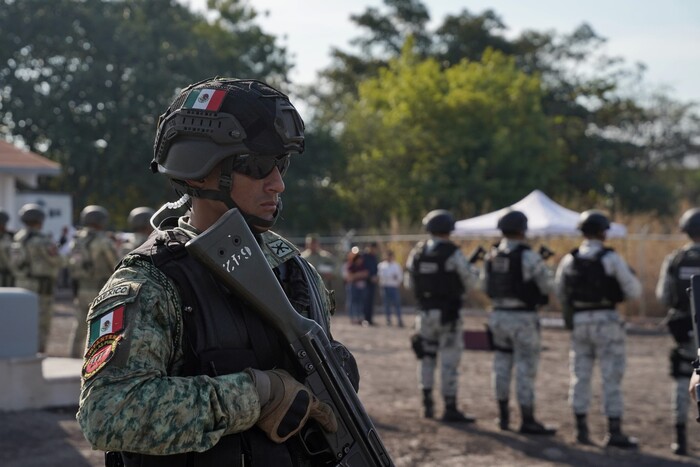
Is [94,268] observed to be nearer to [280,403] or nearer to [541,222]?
[280,403]

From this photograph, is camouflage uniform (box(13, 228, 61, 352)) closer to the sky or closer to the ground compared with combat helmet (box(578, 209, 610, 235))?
closer to the ground

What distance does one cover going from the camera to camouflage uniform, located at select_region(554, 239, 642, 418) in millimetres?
8289

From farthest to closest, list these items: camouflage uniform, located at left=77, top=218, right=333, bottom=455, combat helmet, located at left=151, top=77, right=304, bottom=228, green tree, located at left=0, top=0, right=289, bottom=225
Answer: green tree, located at left=0, top=0, right=289, bottom=225 < combat helmet, located at left=151, top=77, right=304, bottom=228 < camouflage uniform, located at left=77, top=218, right=333, bottom=455

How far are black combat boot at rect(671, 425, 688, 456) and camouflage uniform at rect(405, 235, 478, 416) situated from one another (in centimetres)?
210

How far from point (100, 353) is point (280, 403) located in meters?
0.45

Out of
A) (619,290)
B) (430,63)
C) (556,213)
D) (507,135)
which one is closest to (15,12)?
(430,63)

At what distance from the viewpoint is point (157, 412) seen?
2281mm

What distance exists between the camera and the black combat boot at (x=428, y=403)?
30.7 ft

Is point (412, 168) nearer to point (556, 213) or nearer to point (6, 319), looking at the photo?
point (556, 213)

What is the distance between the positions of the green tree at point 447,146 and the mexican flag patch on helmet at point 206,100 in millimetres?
35814

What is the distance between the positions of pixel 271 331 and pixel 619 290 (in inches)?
249

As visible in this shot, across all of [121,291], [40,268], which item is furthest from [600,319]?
[40,268]

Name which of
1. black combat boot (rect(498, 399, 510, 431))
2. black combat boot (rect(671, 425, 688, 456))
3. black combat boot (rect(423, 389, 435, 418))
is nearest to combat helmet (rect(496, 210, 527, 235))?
black combat boot (rect(498, 399, 510, 431))

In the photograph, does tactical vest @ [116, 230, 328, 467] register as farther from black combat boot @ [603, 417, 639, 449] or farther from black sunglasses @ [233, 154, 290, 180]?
black combat boot @ [603, 417, 639, 449]
